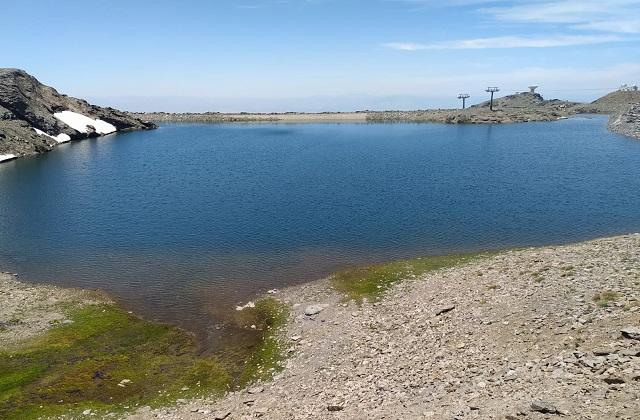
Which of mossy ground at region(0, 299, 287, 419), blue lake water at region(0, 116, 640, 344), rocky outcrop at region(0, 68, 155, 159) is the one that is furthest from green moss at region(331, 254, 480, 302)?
rocky outcrop at region(0, 68, 155, 159)

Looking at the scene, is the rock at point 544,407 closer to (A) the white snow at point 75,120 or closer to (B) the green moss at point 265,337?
(B) the green moss at point 265,337

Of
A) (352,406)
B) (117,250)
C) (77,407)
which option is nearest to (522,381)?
(352,406)

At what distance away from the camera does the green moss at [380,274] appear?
1596 inches

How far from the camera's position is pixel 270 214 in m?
67.1

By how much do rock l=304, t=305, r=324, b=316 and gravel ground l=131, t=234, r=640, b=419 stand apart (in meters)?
0.23

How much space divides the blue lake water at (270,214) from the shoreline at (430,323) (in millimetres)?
6359

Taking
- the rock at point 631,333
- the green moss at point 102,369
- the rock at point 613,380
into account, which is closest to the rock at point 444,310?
the rock at point 631,333

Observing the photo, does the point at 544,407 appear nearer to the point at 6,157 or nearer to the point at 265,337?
the point at 265,337

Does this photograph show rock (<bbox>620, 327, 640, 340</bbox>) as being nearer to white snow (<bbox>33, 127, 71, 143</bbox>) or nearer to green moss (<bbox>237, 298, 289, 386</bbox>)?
green moss (<bbox>237, 298, 289, 386</bbox>)

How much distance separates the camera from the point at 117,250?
54031 mm

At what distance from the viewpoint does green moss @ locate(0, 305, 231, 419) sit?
91.4ft

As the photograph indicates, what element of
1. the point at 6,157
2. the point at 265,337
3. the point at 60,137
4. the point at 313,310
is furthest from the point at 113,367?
the point at 60,137

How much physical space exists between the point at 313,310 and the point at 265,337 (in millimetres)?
4629

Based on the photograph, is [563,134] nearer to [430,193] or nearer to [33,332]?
[430,193]
